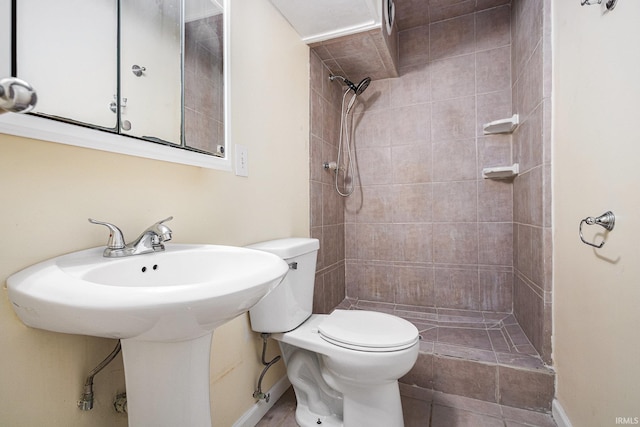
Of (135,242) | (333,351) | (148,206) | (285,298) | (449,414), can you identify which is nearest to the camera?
(135,242)

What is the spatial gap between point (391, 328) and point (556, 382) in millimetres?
845

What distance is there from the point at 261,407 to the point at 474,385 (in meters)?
1.05

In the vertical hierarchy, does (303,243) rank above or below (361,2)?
below

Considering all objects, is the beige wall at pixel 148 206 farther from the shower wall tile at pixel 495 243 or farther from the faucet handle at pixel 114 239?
the shower wall tile at pixel 495 243

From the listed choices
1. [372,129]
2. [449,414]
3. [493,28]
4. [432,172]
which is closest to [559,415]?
[449,414]

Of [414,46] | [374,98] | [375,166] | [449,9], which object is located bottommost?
[375,166]

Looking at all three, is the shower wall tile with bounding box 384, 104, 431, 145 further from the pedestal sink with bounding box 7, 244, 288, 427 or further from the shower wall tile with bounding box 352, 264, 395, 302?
the pedestal sink with bounding box 7, 244, 288, 427

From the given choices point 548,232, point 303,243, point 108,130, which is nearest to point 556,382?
point 548,232

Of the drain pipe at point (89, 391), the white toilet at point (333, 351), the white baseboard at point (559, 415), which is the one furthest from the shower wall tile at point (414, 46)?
the drain pipe at point (89, 391)

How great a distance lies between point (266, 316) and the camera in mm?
1260

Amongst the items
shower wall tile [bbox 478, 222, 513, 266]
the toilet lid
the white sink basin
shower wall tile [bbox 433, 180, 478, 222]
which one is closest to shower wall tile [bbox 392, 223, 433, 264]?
shower wall tile [bbox 433, 180, 478, 222]

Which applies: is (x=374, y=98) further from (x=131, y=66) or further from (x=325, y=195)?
(x=131, y=66)

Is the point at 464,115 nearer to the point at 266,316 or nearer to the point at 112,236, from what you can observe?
the point at 266,316

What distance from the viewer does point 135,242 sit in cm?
75
